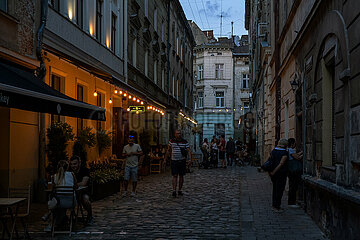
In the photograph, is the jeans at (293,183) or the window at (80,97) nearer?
the jeans at (293,183)

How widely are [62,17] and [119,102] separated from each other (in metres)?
7.90

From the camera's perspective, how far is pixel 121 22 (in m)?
21.2

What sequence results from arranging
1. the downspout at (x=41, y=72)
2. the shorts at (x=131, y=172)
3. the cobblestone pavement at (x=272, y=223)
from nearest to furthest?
the cobblestone pavement at (x=272, y=223), the downspout at (x=41, y=72), the shorts at (x=131, y=172)

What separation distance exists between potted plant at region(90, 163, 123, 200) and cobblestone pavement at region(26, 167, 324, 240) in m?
0.25

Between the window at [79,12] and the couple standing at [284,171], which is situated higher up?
the window at [79,12]

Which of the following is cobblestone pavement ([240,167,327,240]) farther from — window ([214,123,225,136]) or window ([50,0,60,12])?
window ([214,123,225,136])

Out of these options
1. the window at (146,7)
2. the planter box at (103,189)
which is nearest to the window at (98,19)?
the planter box at (103,189)

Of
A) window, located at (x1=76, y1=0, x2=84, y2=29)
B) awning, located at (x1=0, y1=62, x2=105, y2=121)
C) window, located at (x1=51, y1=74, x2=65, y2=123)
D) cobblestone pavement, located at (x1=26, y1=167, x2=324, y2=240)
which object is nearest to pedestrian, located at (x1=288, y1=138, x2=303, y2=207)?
cobblestone pavement, located at (x1=26, y1=167, x2=324, y2=240)

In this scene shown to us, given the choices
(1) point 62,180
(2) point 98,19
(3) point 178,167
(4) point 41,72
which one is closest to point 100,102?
(2) point 98,19

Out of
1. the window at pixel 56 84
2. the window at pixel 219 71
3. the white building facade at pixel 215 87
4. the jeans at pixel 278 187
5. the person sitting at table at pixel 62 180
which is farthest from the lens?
the window at pixel 219 71

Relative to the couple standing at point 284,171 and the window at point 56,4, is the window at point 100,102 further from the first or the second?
the couple standing at point 284,171

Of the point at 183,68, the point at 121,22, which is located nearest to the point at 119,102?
the point at 121,22

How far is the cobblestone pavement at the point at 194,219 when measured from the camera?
8.05 meters

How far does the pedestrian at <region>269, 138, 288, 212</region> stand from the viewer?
34.3 ft
